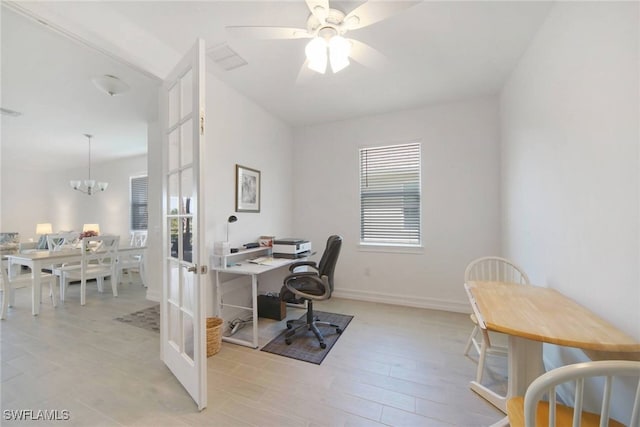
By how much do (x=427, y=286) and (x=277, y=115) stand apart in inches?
124

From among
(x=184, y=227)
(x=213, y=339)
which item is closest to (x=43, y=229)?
(x=213, y=339)

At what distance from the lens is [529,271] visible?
2.14 metres

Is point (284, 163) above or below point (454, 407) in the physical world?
above

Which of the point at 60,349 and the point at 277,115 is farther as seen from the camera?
the point at 277,115

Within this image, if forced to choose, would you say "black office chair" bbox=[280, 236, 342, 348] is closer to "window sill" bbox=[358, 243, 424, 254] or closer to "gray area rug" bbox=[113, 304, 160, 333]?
"window sill" bbox=[358, 243, 424, 254]

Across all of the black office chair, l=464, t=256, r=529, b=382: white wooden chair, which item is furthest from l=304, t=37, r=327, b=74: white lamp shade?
l=464, t=256, r=529, b=382: white wooden chair

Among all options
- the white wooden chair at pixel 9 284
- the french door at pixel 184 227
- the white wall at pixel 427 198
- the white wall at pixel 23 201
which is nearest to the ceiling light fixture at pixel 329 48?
the french door at pixel 184 227

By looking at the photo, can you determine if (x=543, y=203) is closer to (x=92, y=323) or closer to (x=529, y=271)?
(x=529, y=271)

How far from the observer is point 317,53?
160 centimetres

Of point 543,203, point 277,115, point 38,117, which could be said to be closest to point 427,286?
point 543,203

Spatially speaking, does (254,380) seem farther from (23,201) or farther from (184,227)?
(23,201)

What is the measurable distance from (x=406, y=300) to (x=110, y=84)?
4220 millimetres

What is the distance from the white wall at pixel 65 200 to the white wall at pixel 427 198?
4.37 metres

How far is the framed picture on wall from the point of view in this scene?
112 inches
